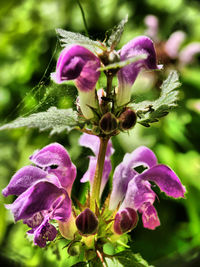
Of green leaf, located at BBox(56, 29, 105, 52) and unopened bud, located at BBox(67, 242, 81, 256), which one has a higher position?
green leaf, located at BBox(56, 29, 105, 52)

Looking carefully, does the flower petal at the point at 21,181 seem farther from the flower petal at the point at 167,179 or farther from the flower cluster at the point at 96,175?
the flower petal at the point at 167,179

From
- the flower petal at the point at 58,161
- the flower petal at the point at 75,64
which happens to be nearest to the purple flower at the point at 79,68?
the flower petal at the point at 75,64

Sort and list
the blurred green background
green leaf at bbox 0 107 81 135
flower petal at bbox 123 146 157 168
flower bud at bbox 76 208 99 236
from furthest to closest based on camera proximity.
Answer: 1. the blurred green background
2. flower petal at bbox 123 146 157 168
3. flower bud at bbox 76 208 99 236
4. green leaf at bbox 0 107 81 135

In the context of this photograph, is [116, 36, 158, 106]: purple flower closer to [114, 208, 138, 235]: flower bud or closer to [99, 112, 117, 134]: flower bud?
[99, 112, 117, 134]: flower bud

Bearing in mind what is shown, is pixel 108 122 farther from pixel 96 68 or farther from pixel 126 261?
pixel 126 261

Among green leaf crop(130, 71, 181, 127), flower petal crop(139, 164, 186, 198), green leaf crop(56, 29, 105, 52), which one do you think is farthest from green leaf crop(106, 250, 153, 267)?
green leaf crop(56, 29, 105, 52)

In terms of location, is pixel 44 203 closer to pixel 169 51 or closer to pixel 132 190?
pixel 132 190

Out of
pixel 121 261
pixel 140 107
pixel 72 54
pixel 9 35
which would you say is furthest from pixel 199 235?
pixel 9 35
